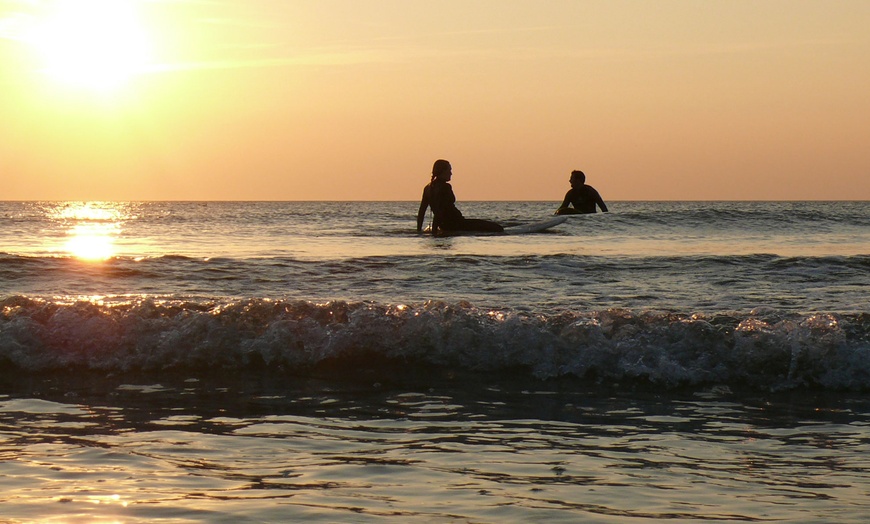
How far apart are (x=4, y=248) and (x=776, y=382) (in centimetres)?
1502

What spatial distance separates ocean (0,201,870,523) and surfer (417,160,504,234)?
473cm

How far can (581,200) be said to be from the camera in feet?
73.4

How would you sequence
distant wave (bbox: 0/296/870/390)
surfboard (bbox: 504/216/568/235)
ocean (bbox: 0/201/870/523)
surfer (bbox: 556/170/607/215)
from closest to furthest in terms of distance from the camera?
ocean (bbox: 0/201/870/523)
distant wave (bbox: 0/296/870/390)
surfboard (bbox: 504/216/568/235)
surfer (bbox: 556/170/607/215)

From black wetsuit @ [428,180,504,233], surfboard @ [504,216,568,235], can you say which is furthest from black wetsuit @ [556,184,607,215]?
black wetsuit @ [428,180,504,233]

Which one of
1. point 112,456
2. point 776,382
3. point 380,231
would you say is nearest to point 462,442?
point 112,456

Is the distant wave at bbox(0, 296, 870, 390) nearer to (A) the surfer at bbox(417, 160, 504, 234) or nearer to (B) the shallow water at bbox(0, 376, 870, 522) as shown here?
(B) the shallow water at bbox(0, 376, 870, 522)

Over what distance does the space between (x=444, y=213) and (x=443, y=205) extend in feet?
0.60

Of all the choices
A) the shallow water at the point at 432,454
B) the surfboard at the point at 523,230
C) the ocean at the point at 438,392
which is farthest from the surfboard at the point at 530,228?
the shallow water at the point at 432,454

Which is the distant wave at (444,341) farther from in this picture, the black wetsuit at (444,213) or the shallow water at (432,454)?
the black wetsuit at (444,213)

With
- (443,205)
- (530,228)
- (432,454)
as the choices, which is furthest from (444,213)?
(432,454)

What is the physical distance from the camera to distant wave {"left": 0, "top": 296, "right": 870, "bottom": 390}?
7.46 meters

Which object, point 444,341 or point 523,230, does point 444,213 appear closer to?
point 523,230

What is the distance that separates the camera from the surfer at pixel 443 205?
732 inches

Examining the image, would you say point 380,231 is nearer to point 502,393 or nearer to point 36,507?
point 502,393
